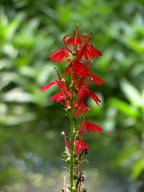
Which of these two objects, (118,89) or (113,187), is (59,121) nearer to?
(118,89)

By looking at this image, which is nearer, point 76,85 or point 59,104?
→ point 76,85

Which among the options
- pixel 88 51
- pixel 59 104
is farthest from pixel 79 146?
pixel 59 104

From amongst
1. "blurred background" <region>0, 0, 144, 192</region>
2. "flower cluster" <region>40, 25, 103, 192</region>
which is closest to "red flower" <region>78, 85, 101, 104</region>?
"flower cluster" <region>40, 25, 103, 192</region>

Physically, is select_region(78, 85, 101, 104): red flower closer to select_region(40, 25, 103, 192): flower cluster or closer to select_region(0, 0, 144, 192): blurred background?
select_region(40, 25, 103, 192): flower cluster

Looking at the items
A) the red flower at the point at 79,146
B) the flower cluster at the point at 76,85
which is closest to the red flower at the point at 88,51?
the flower cluster at the point at 76,85

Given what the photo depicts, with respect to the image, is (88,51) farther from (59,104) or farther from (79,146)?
(59,104)

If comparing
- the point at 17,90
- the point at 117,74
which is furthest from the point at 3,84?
the point at 117,74

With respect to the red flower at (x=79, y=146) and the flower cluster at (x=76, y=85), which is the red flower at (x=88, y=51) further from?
the red flower at (x=79, y=146)

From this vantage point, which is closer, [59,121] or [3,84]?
[59,121]

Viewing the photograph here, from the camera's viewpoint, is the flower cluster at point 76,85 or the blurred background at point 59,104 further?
the blurred background at point 59,104
